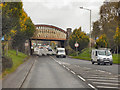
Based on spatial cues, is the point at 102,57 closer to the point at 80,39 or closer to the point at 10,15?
the point at 10,15

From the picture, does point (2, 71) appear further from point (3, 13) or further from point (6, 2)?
point (6, 2)

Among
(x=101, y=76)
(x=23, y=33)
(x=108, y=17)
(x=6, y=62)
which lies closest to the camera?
(x=101, y=76)

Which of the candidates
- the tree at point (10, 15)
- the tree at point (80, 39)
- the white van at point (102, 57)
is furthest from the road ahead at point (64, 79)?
the tree at point (80, 39)

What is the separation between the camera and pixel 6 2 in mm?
19078

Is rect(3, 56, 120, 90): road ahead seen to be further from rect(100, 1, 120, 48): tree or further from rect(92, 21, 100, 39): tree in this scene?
rect(92, 21, 100, 39): tree

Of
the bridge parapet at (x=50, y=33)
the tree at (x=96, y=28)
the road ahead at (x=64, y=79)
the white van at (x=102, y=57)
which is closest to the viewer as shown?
the road ahead at (x=64, y=79)

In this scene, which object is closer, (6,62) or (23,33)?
(6,62)

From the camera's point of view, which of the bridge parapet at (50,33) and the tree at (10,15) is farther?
the bridge parapet at (50,33)

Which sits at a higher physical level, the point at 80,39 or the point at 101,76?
the point at 80,39

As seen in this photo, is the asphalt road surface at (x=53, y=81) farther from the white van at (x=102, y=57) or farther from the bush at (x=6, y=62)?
the white van at (x=102, y=57)

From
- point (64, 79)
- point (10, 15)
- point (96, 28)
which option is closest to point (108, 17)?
point (96, 28)

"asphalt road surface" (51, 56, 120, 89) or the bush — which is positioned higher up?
the bush

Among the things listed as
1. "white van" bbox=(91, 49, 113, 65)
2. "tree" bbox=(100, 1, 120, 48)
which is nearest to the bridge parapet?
"tree" bbox=(100, 1, 120, 48)

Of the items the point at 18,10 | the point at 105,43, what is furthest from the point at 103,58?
the point at 105,43
